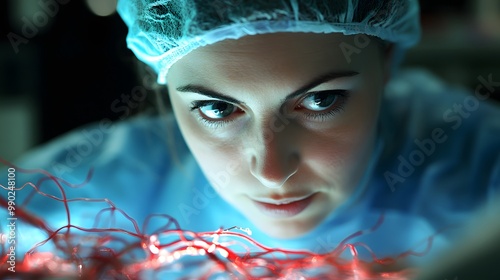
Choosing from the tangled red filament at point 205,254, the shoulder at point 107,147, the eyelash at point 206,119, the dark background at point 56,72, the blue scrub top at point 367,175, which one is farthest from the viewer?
the dark background at point 56,72

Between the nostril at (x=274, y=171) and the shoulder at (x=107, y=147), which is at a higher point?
the shoulder at (x=107, y=147)

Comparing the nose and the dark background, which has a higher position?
the dark background

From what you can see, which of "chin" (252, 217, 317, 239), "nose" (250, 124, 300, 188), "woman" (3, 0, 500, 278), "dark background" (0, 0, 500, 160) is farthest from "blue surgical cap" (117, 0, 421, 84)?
"dark background" (0, 0, 500, 160)

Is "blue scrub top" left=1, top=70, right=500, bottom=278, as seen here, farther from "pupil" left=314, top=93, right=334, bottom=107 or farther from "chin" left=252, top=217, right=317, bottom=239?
"pupil" left=314, top=93, right=334, bottom=107

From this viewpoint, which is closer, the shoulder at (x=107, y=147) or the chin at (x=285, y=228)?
the chin at (x=285, y=228)

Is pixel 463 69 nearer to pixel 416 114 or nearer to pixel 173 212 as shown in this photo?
pixel 416 114

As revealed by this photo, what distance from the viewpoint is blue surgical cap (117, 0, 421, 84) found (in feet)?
1.85

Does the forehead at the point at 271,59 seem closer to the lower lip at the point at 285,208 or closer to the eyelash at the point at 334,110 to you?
the eyelash at the point at 334,110

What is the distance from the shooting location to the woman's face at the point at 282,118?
1.94 feet

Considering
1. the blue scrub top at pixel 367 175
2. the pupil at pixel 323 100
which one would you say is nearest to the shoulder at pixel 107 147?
the blue scrub top at pixel 367 175

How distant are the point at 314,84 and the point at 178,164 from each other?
41cm

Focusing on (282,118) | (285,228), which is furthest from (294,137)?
(285,228)

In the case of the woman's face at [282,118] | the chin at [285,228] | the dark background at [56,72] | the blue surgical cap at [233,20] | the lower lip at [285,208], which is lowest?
the chin at [285,228]

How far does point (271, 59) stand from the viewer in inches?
22.9
